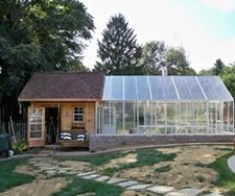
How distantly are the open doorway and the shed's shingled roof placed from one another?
1.31 m

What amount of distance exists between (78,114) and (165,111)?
4.68 metres

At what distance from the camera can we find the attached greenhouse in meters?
23.8

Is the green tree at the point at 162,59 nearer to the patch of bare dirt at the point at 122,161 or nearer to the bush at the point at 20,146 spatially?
the bush at the point at 20,146

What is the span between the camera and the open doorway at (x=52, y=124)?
2441 cm

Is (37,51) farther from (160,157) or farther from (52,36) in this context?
(160,157)

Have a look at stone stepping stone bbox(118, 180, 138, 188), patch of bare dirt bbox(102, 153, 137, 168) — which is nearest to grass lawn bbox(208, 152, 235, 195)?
stone stepping stone bbox(118, 180, 138, 188)

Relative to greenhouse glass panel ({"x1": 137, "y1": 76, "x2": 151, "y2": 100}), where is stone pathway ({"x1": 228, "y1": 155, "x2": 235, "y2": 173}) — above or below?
below

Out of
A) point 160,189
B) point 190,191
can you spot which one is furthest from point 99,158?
point 190,191

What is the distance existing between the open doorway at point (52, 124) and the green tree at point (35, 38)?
2605mm

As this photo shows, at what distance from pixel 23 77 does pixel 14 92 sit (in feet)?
3.59

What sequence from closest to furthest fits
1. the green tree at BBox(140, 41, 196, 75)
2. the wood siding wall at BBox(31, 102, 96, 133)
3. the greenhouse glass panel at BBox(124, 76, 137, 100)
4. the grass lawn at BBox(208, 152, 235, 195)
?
the grass lawn at BBox(208, 152, 235, 195) < the wood siding wall at BBox(31, 102, 96, 133) < the greenhouse glass panel at BBox(124, 76, 137, 100) < the green tree at BBox(140, 41, 196, 75)

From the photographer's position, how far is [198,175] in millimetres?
13203

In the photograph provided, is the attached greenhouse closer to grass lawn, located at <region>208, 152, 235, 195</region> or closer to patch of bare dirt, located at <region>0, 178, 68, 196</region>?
grass lawn, located at <region>208, 152, 235, 195</region>

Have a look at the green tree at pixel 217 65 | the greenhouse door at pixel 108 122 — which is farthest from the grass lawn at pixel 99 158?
the green tree at pixel 217 65
